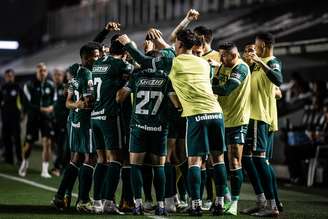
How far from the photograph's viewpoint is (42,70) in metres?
16.7

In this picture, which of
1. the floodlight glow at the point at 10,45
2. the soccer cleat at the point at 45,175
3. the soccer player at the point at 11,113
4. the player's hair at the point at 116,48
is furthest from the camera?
the floodlight glow at the point at 10,45

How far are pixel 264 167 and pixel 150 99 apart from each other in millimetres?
1659

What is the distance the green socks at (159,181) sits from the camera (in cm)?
1045

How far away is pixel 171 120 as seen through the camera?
10984 millimetres

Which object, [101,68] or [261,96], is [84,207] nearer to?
[101,68]

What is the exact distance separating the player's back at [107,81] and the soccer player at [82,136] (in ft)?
0.82

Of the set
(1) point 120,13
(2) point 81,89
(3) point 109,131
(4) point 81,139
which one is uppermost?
(1) point 120,13

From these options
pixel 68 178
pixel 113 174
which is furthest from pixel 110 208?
pixel 68 178

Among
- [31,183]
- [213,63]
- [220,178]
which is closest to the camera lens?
[220,178]

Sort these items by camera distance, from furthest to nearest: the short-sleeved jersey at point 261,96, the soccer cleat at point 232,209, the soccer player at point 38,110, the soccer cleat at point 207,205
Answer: the soccer player at point 38,110 → the soccer cleat at point 207,205 → the short-sleeved jersey at point 261,96 → the soccer cleat at point 232,209

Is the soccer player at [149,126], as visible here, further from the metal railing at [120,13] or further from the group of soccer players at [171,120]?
the metal railing at [120,13]

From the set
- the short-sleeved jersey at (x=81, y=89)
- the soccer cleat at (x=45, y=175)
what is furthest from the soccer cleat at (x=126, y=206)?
the soccer cleat at (x=45, y=175)

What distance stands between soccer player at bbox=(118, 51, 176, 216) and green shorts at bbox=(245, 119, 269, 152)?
1.16 meters

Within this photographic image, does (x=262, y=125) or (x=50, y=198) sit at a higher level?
(x=262, y=125)
